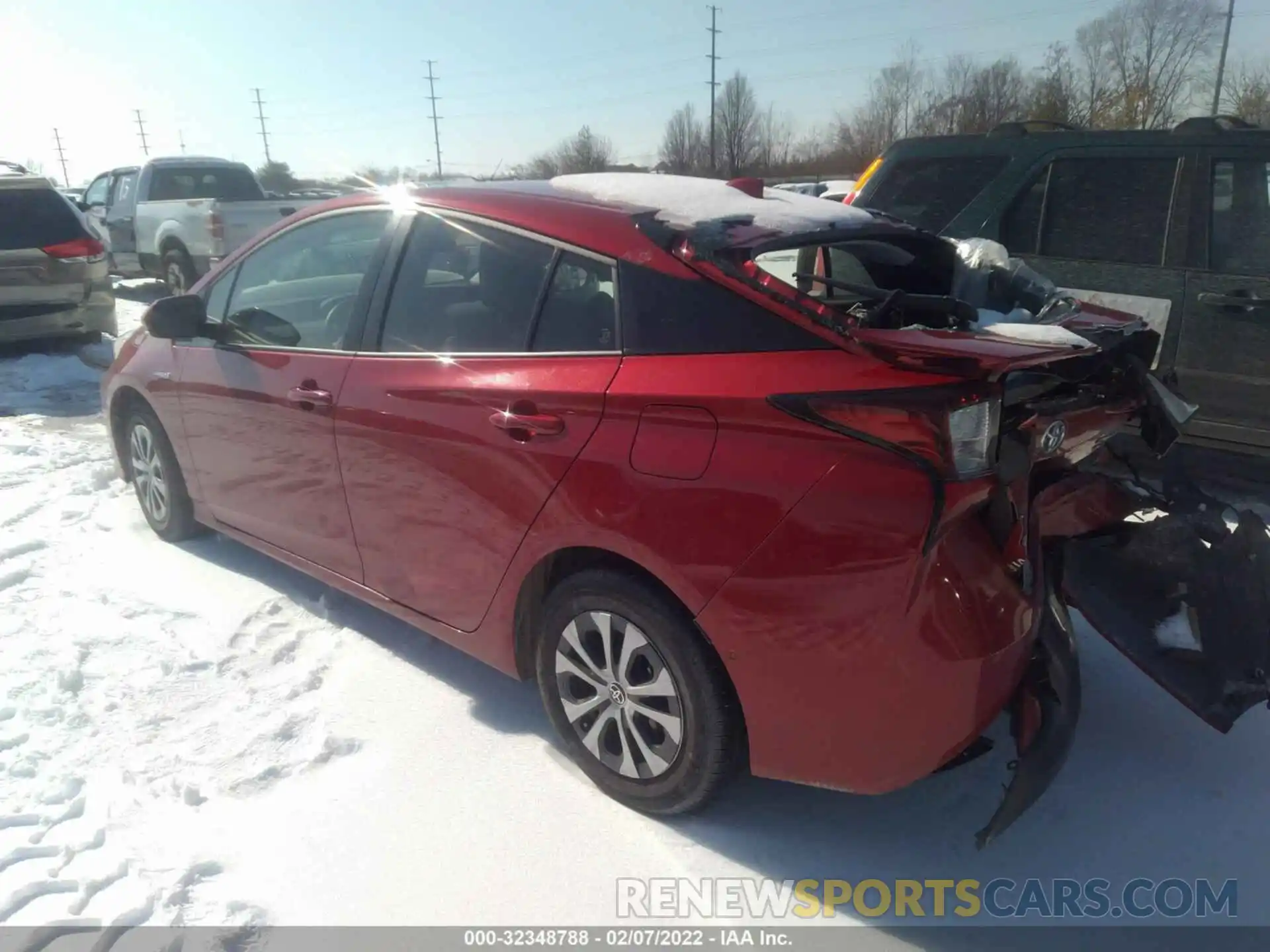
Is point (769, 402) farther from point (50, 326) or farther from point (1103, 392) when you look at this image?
point (50, 326)

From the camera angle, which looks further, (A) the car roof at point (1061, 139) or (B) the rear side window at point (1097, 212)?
(B) the rear side window at point (1097, 212)

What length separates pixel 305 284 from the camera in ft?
12.9

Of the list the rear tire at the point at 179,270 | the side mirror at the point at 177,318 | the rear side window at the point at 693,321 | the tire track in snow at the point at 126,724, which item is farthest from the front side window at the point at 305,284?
the rear tire at the point at 179,270

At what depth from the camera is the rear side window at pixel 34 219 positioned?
27.9 feet

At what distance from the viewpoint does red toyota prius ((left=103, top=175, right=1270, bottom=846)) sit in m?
2.10

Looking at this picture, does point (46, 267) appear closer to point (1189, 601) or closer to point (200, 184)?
point (200, 184)

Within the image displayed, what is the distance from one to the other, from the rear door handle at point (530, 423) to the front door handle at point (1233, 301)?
3.74 metres

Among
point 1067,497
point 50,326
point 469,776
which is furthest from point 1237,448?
point 50,326

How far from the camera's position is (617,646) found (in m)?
2.56

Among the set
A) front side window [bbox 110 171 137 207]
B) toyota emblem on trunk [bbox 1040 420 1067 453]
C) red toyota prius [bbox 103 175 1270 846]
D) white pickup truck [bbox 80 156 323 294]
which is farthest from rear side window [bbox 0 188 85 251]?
toyota emblem on trunk [bbox 1040 420 1067 453]

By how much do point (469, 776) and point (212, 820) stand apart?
740 mm

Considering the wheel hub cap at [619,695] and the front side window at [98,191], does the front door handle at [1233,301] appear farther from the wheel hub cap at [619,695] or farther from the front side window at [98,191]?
the front side window at [98,191]

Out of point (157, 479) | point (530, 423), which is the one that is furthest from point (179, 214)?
point (530, 423)

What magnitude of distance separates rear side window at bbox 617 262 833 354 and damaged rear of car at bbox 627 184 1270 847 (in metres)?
0.04
